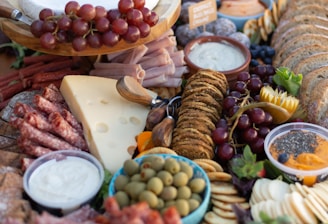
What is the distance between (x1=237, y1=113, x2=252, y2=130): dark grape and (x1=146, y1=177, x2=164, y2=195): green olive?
1.72ft

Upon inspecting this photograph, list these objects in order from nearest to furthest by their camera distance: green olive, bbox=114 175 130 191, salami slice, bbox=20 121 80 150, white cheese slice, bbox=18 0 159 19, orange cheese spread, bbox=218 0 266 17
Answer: green olive, bbox=114 175 130 191
salami slice, bbox=20 121 80 150
white cheese slice, bbox=18 0 159 19
orange cheese spread, bbox=218 0 266 17

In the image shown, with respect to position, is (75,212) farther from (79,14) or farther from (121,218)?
(79,14)

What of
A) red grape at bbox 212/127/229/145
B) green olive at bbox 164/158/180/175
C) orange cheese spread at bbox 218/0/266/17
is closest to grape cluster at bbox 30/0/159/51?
red grape at bbox 212/127/229/145

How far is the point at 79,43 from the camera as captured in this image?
1.99 meters

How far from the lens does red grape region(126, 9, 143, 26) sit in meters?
2.03

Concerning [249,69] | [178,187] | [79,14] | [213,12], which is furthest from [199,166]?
[213,12]

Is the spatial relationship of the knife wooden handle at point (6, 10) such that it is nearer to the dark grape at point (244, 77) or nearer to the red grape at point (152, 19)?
the red grape at point (152, 19)

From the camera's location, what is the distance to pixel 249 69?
2.74 metres

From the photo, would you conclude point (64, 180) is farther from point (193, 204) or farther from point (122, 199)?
point (193, 204)

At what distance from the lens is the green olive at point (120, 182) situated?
1.66 metres

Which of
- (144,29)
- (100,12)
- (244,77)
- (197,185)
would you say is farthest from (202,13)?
(197,185)

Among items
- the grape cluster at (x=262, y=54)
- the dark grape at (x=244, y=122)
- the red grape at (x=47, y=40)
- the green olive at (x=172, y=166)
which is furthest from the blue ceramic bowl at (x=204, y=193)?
the grape cluster at (x=262, y=54)

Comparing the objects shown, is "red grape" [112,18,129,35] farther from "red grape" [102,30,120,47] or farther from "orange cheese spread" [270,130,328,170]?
"orange cheese spread" [270,130,328,170]

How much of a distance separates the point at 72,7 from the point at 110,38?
0.20 meters
